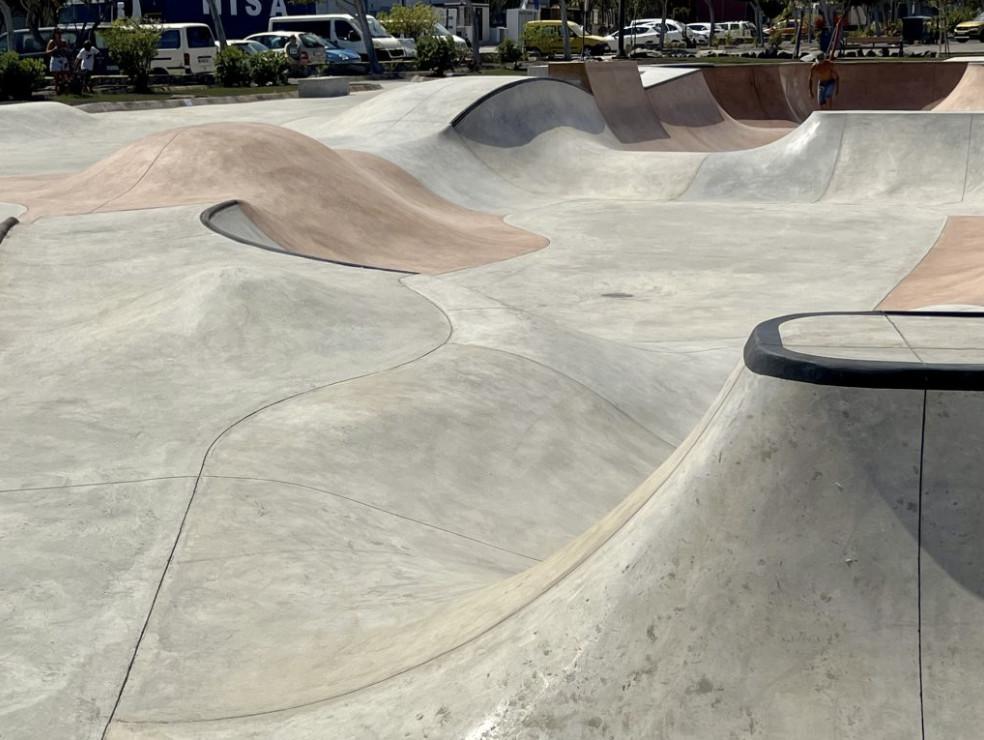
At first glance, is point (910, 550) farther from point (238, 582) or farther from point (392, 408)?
point (392, 408)

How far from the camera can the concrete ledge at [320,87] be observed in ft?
104

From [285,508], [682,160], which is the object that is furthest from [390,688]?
[682,160]

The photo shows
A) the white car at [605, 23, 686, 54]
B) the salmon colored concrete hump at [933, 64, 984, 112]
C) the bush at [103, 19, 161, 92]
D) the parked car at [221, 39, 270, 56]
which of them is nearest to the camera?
the salmon colored concrete hump at [933, 64, 984, 112]

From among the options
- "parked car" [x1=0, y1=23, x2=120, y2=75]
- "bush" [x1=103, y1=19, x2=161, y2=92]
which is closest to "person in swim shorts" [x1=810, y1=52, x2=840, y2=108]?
"bush" [x1=103, y1=19, x2=161, y2=92]

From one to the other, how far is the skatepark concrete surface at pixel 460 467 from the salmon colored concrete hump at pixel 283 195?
66 mm

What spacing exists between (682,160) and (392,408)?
14069mm

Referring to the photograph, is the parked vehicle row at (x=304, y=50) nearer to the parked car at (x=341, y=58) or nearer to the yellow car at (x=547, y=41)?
the parked car at (x=341, y=58)

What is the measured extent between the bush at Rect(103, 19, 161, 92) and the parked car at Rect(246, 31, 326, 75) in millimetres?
6185

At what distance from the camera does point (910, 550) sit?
3330 mm

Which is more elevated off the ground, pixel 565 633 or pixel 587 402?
pixel 565 633

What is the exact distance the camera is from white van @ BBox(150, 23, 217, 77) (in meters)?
38.2

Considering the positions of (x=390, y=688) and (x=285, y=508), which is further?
(x=285, y=508)

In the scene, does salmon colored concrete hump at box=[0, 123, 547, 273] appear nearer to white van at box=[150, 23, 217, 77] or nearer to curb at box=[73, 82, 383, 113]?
curb at box=[73, 82, 383, 113]

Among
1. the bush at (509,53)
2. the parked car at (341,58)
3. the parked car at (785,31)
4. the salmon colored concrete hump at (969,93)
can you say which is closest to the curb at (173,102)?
the parked car at (341,58)
